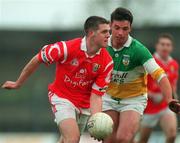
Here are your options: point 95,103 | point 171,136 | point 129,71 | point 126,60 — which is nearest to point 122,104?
point 129,71

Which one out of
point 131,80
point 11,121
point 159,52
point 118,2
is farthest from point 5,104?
point 131,80

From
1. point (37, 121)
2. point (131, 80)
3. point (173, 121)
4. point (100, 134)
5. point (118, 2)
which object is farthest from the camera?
point (118, 2)

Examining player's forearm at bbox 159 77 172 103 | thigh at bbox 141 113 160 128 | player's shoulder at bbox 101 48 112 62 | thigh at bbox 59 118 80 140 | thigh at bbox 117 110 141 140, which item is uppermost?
player's shoulder at bbox 101 48 112 62

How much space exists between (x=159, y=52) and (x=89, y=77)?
17.7ft

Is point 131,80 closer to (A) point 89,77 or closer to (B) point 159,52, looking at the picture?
(A) point 89,77

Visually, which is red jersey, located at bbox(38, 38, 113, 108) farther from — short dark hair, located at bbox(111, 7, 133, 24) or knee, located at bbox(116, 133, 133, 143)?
knee, located at bbox(116, 133, 133, 143)

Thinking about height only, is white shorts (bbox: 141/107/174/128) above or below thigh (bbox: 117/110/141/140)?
below

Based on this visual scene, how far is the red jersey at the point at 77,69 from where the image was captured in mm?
14367

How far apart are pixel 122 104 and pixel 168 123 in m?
3.60

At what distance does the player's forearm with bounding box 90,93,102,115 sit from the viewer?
1450 cm

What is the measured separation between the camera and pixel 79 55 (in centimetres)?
1441

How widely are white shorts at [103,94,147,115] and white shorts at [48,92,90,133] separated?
2.58 feet

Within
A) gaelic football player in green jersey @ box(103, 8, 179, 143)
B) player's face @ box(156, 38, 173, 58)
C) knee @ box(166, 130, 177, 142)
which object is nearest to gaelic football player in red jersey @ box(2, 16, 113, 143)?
gaelic football player in green jersey @ box(103, 8, 179, 143)

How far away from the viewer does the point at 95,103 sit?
14570 millimetres
